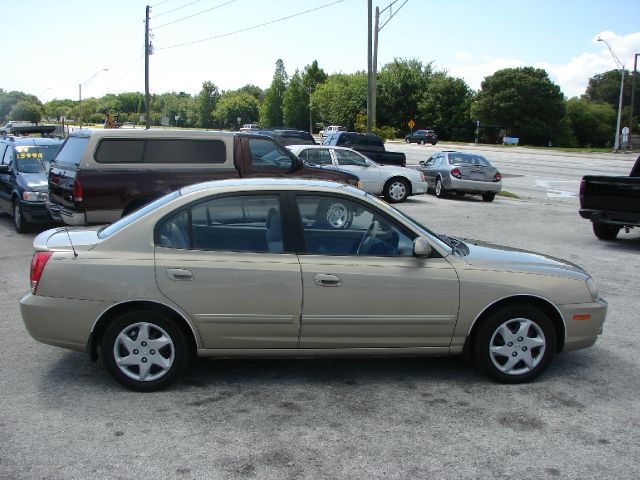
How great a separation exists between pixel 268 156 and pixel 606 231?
21.1ft

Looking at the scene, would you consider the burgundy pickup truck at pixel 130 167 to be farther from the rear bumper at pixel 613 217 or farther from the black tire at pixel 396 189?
the black tire at pixel 396 189

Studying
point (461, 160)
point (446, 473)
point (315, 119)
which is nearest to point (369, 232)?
point (446, 473)

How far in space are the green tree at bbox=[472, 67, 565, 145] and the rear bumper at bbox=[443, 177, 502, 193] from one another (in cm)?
7178

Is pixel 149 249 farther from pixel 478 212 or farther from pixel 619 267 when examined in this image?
pixel 478 212

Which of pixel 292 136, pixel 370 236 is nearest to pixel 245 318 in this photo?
pixel 370 236

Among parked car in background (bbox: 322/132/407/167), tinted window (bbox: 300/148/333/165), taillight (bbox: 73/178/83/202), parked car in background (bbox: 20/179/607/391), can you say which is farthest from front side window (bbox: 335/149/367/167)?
parked car in background (bbox: 20/179/607/391)

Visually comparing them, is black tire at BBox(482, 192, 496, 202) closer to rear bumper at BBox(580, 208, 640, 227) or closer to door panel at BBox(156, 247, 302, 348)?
rear bumper at BBox(580, 208, 640, 227)

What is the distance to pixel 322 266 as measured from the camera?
4754 millimetres

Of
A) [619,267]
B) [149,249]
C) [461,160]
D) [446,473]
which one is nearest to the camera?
[446,473]

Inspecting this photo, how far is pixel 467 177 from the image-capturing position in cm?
2003

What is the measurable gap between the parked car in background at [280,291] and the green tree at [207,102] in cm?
14976

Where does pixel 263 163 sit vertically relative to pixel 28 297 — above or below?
above

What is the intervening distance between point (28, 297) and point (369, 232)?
8.15 feet

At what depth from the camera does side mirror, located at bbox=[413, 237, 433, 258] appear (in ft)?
15.6
